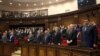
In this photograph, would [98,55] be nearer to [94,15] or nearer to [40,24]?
[94,15]

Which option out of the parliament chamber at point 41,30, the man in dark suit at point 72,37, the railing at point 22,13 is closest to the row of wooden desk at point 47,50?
the parliament chamber at point 41,30

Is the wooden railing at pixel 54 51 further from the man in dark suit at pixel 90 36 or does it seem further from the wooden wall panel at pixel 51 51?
the man in dark suit at pixel 90 36

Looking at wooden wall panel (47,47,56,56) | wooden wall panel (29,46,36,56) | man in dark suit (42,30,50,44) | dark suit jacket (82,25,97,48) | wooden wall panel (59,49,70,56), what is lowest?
wooden wall panel (29,46,36,56)

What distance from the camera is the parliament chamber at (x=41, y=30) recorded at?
484 cm

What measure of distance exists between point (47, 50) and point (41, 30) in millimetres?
2427

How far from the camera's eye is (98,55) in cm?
384

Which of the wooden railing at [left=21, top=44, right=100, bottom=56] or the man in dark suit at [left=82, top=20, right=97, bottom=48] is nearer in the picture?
the wooden railing at [left=21, top=44, right=100, bottom=56]

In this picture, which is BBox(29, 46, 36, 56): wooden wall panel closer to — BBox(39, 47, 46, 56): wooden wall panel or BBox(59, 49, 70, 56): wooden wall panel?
BBox(39, 47, 46, 56): wooden wall panel

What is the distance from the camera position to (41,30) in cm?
848

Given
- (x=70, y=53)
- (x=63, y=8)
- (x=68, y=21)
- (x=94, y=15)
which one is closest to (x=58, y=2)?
(x=63, y=8)

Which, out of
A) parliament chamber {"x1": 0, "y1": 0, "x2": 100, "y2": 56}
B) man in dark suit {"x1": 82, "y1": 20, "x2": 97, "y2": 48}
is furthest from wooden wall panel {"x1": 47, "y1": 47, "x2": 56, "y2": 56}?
man in dark suit {"x1": 82, "y1": 20, "x2": 97, "y2": 48}

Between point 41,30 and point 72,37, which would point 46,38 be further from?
point 72,37

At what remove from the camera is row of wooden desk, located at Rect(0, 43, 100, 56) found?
3.89 metres

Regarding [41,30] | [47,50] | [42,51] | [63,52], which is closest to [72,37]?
[63,52]
